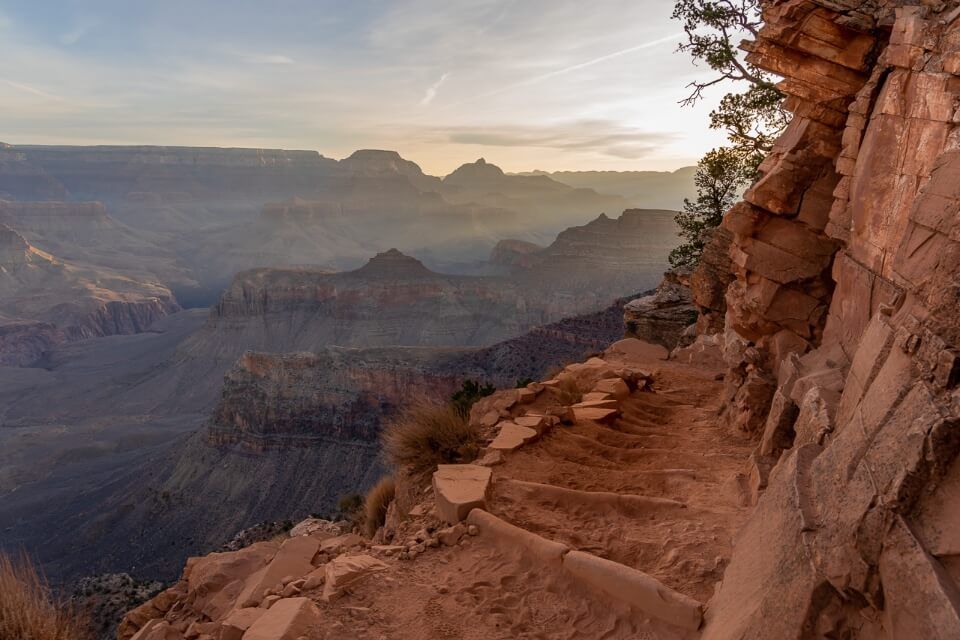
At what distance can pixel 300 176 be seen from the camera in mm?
175125

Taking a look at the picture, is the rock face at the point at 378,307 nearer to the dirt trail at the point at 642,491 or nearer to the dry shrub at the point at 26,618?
the dirt trail at the point at 642,491

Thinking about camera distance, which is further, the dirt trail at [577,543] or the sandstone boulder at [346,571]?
the sandstone boulder at [346,571]

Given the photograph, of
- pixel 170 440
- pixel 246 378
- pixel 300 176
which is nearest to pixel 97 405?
pixel 170 440

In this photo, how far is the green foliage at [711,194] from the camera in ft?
47.2

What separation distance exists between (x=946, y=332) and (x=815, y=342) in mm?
4619

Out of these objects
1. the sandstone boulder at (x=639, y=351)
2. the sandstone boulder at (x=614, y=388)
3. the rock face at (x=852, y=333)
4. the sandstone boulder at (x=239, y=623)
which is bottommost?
the sandstone boulder at (x=239, y=623)

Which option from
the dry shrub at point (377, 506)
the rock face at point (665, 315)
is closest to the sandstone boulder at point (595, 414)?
the dry shrub at point (377, 506)

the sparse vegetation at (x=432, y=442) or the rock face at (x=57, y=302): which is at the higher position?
the sparse vegetation at (x=432, y=442)

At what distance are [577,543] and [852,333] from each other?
340cm

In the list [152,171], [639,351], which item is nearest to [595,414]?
[639,351]

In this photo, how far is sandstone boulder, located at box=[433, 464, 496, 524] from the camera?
499 cm

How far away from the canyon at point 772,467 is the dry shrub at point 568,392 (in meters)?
0.16

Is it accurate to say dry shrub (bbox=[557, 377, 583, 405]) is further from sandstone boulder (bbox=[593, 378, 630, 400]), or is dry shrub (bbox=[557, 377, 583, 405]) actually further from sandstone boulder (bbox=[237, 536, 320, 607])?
sandstone boulder (bbox=[237, 536, 320, 607])

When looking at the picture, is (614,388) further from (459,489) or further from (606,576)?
(606,576)
